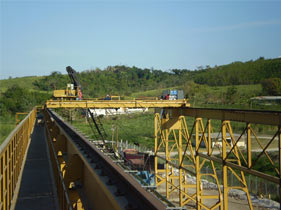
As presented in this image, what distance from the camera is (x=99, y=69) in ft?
514

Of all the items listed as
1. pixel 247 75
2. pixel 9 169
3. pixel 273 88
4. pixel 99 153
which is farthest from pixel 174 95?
pixel 247 75

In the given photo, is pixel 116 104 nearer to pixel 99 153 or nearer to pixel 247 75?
pixel 99 153

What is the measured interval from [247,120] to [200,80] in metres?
84.7

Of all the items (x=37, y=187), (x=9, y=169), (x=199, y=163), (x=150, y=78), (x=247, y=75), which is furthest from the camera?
(x=150, y=78)

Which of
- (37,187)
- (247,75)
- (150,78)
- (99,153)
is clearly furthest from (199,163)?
(150,78)

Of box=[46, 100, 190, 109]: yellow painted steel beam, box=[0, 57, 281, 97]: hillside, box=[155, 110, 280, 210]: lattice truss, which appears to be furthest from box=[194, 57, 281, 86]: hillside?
box=[46, 100, 190, 109]: yellow painted steel beam

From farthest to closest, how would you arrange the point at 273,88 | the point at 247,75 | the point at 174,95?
1. the point at 247,75
2. the point at 273,88
3. the point at 174,95

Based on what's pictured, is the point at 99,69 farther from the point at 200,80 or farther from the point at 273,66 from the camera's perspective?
the point at 273,66

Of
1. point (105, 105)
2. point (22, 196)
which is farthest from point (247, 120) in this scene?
point (105, 105)

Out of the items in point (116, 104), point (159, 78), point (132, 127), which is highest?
point (159, 78)

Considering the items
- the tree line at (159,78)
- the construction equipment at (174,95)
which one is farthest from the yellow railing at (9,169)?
the tree line at (159,78)

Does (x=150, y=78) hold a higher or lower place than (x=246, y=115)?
higher

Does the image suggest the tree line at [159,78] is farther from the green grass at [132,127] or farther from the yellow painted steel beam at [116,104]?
the yellow painted steel beam at [116,104]

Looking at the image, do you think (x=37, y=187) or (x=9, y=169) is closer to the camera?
(x=9, y=169)
